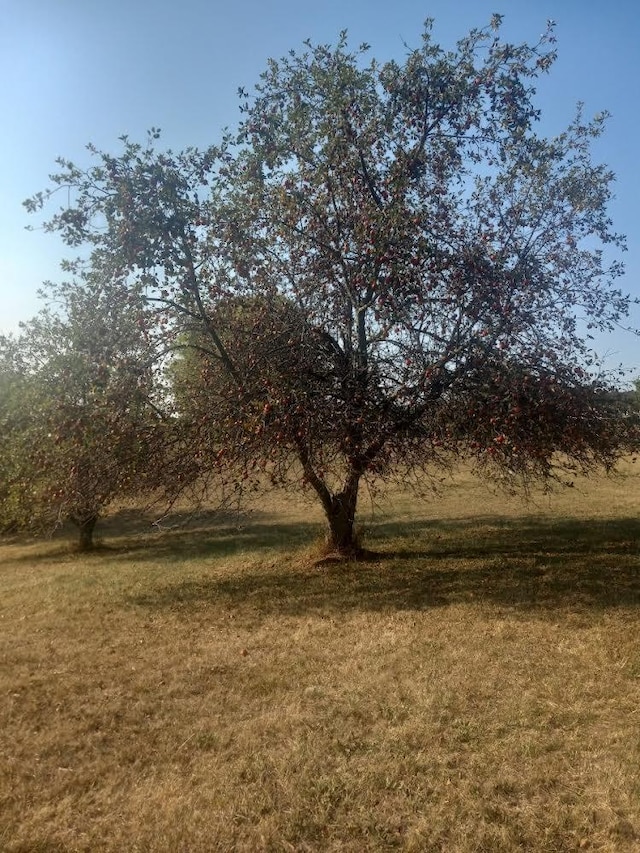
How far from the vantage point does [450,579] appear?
10766 millimetres

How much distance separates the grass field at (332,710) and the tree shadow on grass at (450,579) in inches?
3.0

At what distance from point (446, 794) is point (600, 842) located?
96 cm

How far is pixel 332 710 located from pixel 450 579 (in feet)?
18.9

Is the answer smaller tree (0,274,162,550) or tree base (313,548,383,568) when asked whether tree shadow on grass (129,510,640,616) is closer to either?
tree base (313,548,383,568)

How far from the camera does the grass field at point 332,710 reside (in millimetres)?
3820

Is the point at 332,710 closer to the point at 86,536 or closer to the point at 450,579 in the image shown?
the point at 450,579

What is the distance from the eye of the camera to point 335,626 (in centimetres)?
834

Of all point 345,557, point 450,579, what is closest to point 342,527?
point 345,557

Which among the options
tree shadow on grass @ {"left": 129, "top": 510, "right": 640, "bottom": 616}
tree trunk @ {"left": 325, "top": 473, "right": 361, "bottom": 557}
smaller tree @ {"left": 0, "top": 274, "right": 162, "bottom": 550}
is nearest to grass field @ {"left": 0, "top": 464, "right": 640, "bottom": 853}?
tree shadow on grass @ {"left": 129, "top": 510, "right": 640, "bottom": 616}

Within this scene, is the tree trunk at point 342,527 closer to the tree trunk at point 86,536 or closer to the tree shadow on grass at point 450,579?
the tree shadow on grass at point 450,579

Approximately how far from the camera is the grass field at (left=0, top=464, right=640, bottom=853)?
382 cm

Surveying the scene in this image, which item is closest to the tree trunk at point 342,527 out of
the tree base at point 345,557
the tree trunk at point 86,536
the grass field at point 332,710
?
the tree base at point 345,557

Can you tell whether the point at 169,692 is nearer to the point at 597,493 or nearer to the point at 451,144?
the point at 451,144

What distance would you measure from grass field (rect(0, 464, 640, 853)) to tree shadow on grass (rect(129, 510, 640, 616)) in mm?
77
